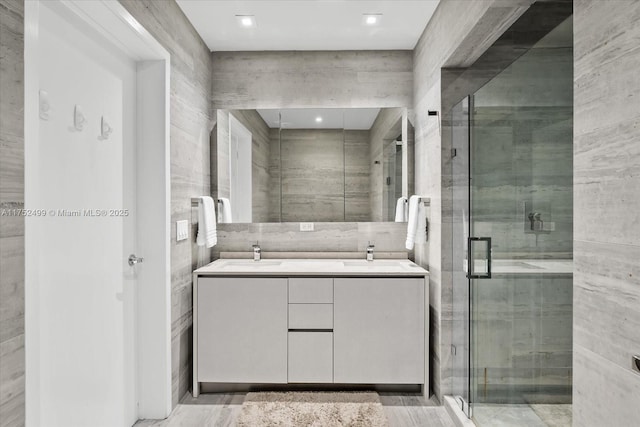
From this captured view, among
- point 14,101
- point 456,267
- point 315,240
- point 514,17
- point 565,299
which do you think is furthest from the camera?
point 315,240

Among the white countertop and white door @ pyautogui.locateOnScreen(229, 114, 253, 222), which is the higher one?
white door @ pyautogui.locateOnScreen(229, 114, 253, 222)

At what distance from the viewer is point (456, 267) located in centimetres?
240

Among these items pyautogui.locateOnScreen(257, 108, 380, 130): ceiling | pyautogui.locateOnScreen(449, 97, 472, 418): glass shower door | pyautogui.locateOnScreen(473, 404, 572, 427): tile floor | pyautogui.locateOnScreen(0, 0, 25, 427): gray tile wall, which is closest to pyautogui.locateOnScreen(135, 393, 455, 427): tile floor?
pyautogui.locateOnScreen(449, 97, 472, 418): glass shower door

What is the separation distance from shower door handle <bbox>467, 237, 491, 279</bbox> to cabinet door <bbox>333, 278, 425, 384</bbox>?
48 cm

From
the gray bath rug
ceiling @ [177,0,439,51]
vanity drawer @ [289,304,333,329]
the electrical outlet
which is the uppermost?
ceiling @ [177,0,439,51]

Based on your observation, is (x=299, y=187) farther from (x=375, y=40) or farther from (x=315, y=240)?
(x=375, y=40)

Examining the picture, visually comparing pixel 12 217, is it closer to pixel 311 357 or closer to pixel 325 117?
pixel 311 357

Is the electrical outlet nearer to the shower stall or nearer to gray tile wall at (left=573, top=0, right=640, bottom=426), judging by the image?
the shower stall

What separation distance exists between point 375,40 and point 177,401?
110 inches

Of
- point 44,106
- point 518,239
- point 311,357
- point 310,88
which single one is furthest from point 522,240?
point 310,88

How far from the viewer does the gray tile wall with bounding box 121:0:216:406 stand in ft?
7.79

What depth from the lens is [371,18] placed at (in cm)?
265

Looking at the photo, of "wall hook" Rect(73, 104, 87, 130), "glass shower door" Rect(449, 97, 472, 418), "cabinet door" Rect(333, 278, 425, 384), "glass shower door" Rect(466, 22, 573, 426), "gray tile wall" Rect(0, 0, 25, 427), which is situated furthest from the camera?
"cabinet door" Rect(333, 278, 425, 384)

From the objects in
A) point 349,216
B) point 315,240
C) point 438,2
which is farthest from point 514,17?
point 315,240
